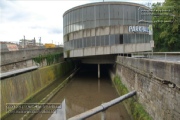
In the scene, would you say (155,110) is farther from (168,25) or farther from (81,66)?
(81,66)

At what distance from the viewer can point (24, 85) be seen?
48.3 feet

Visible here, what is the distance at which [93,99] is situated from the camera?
631 inches

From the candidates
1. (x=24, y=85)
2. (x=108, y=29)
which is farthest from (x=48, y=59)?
(x=24, y=85)

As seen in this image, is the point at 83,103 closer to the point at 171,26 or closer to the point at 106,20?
the point at 106,20

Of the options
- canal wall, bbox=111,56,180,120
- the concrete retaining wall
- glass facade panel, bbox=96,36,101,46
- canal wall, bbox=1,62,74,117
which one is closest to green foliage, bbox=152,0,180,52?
glass facade panel, bbox=96,36,101,46

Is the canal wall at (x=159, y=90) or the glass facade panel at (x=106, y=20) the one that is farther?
the glass facade panel at (x=106, y=20)

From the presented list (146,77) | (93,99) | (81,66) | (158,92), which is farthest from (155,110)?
(81,66)

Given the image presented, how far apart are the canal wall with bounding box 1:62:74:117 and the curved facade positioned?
6349 millimetres

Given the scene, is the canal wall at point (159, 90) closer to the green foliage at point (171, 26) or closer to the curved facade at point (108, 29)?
the curved facade at point (108, 29)

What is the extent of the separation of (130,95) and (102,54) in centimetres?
1372

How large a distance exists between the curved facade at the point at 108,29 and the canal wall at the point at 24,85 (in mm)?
6349

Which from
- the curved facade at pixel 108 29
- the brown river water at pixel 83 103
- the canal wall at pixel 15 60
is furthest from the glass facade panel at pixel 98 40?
the canal wall at pixel 15 60

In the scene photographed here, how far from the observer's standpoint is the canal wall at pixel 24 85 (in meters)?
11.7

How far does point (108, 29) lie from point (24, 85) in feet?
45.9
